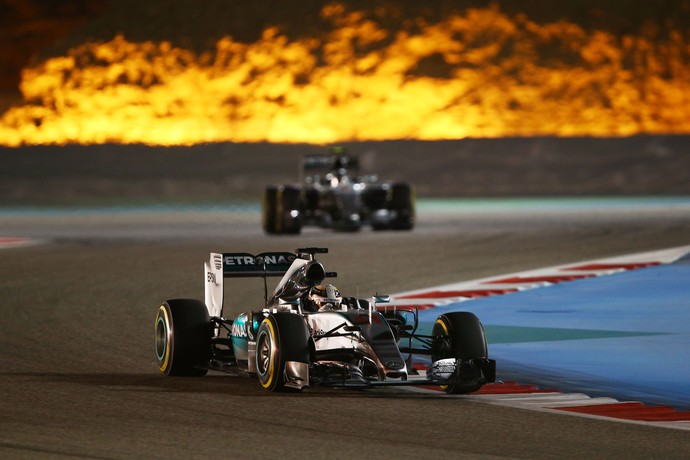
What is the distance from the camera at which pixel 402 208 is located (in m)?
26.7

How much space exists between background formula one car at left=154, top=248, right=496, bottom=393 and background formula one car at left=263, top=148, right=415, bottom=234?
51.8 feet

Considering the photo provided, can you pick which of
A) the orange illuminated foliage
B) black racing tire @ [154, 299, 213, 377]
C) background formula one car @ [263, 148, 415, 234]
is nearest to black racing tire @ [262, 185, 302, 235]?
background formula one car @ [263, 148, 415, 234]

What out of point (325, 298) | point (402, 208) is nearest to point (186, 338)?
point (325, 298)

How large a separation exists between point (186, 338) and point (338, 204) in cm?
1693

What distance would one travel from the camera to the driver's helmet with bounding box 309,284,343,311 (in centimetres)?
918

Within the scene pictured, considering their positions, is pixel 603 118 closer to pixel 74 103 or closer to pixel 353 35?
pixel 353 35

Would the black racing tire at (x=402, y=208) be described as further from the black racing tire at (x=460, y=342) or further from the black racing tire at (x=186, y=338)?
the black racing tire at (x=460, y=342)

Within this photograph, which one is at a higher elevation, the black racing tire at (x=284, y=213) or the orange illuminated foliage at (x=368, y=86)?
the orange illuminated foliage at (x=368, y=86)

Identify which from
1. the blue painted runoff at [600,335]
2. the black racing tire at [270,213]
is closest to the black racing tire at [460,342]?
the blue painted runoff at [600,335]

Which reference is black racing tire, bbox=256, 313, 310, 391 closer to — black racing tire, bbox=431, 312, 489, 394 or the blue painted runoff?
black racing tire, bbox=431, 312, 489, 394

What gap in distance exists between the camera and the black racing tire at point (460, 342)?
896cm

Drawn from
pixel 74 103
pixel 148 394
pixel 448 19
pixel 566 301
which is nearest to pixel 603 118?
pixel 448 19

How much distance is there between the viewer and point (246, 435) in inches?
299

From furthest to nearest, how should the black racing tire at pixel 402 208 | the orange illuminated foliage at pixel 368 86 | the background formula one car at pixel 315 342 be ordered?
the orange illuminated foliage at pixel 368 86 < the black racing tire at pixel 402 208 < the background formula one car at pixel 315 342
